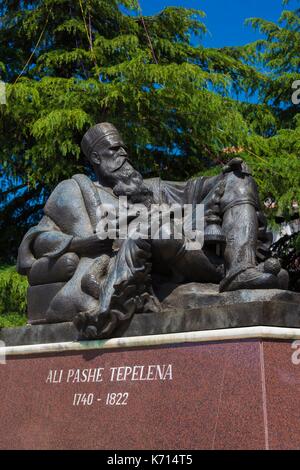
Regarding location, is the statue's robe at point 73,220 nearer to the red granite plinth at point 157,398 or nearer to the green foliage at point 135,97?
the red granite plinth at point 157,398

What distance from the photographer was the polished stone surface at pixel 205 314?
3.97m

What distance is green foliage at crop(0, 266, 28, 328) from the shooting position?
9.59 m

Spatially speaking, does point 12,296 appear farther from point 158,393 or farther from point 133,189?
point 158,393

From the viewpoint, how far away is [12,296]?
9.70 m

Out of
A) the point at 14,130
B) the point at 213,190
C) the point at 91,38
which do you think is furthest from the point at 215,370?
the point at 91,38

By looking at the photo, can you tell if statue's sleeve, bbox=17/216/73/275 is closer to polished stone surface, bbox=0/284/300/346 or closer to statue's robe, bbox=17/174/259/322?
statue's robe, bbox=17/174/259/322

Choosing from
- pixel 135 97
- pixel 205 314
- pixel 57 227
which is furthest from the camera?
pixel 135 97

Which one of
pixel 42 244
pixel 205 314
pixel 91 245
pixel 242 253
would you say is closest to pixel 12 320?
pixel 42 244

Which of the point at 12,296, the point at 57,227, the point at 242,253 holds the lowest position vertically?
the point at 12,296

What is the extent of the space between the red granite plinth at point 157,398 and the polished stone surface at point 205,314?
11 centimetres

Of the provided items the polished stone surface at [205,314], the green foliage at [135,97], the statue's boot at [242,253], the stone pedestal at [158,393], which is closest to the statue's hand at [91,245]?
the polished stone surface at [205,314]

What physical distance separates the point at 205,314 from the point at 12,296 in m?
5.91
